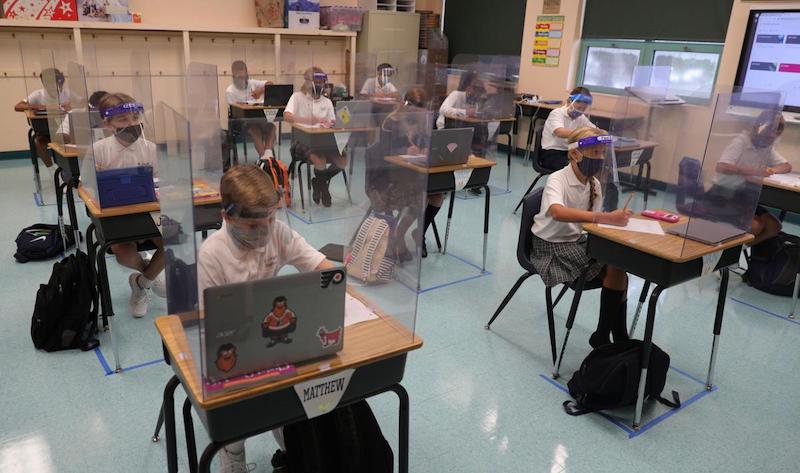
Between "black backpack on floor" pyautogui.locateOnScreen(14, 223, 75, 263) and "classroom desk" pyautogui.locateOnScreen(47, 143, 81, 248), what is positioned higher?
"classroom desk" pyautogui.locateOnScreen(47, 143, 81, 248)

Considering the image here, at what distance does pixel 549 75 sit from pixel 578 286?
572 cm

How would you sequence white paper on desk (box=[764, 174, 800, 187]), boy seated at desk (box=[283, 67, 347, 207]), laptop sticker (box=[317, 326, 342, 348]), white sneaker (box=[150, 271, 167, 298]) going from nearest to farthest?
laptop sticker (box=[317, 326, 342, 348])
white sneaker (box=[150, 271, 167, 298])
white paper on desk (box=[764, 174, 800, 187])
boy seated at desk (box=[283, 67, 347, 207])

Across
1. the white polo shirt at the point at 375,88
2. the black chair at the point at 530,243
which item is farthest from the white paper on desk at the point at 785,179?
the white polo shirt at the point at 375,88

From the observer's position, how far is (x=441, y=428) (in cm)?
224

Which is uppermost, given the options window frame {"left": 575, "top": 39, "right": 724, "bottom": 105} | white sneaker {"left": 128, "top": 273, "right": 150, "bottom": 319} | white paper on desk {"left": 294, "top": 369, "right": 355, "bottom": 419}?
window frame {"left": 575, "top": 39, "right": 724, "bottom": 105}

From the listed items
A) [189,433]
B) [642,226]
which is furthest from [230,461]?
[642,226]

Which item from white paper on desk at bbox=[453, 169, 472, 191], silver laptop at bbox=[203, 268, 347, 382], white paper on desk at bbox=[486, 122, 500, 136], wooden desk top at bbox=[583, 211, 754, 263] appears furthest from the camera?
white paper on desk at bbox=[486, 122, 500, 136]

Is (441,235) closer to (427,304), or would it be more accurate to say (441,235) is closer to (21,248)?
(427,304)

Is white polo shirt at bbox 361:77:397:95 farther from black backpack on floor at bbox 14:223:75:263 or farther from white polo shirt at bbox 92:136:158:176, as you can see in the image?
white polo shirt at bbox 92:136:158:176

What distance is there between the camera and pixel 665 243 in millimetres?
2238

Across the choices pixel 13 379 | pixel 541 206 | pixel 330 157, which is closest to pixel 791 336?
pixel 541 206

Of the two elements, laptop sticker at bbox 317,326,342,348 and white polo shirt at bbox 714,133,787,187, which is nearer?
laptop sticker at bbox 317,326,342,348

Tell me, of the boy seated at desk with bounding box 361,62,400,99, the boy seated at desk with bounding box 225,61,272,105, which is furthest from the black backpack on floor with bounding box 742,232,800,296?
the boy seated at desk with bounding box 225,61,272,105

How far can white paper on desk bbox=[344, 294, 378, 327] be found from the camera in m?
1.54
